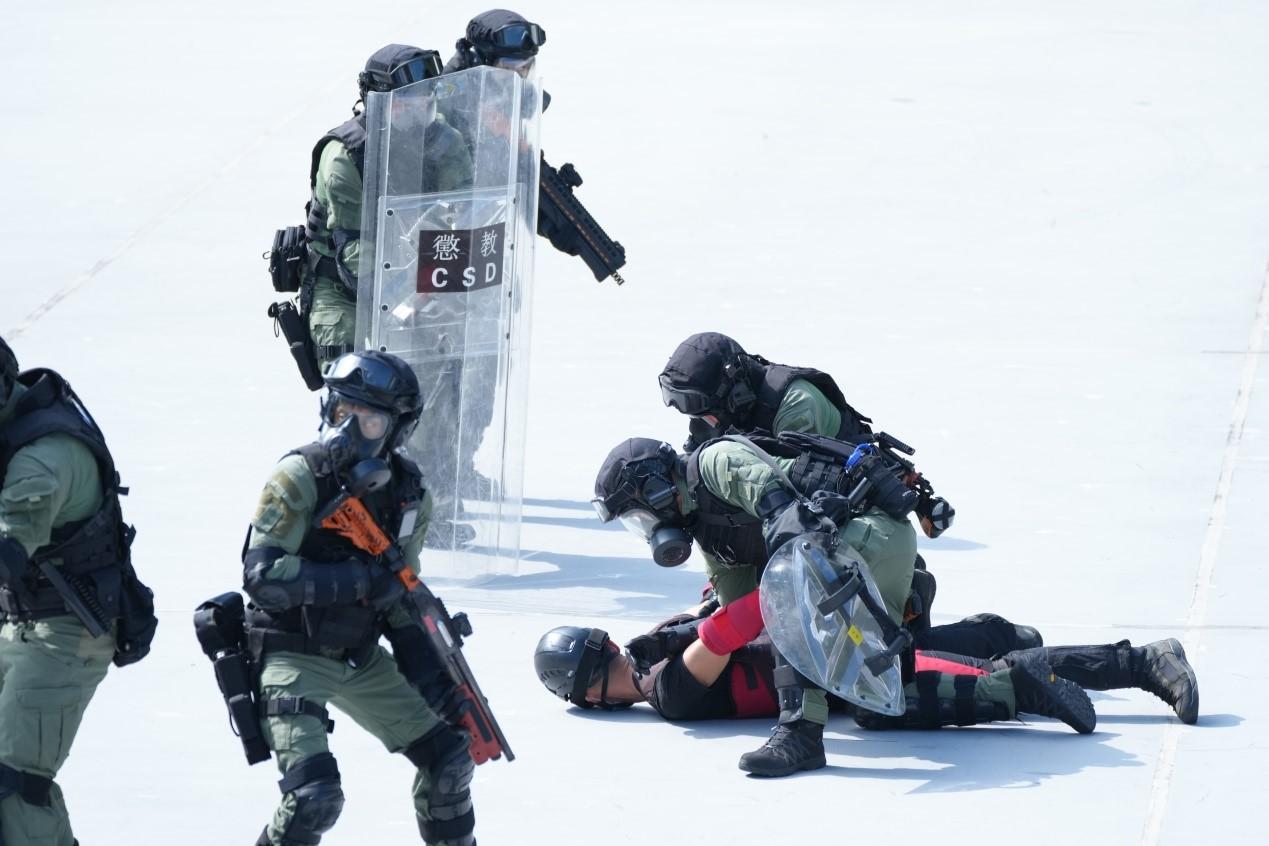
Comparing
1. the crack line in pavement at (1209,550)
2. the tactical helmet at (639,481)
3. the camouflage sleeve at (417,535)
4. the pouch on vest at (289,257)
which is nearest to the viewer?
the camouflage sleeve at (417,535)

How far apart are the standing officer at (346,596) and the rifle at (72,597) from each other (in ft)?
1.40

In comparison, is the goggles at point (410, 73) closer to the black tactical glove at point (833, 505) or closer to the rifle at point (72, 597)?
the black tactical glove at point (833, 505)

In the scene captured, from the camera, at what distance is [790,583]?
7035 millimetres

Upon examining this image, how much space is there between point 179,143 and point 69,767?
9.54 metres

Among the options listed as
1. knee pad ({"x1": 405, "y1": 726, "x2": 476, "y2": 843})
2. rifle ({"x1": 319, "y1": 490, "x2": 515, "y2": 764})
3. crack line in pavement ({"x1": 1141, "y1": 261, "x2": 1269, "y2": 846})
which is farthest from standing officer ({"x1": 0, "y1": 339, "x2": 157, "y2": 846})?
crack line in pavement ({"x1": 1141, "y1": 261, "x2": 1269, "y2": 846})

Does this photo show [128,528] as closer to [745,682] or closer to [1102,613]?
[745,682]

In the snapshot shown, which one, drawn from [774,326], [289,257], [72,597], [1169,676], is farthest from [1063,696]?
[774,326]

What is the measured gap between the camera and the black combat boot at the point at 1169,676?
739 cm

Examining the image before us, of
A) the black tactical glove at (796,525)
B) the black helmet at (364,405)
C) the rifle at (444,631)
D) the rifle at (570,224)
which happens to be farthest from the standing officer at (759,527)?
the rifle at (570,224)

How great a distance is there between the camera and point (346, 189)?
9.19m

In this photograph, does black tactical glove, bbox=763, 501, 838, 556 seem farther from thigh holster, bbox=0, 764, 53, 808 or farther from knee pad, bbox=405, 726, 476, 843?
thigh holster, bbox=0, 764, 53, 808

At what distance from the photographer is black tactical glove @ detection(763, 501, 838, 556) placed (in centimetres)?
699

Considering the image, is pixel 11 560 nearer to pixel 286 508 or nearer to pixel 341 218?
pixel 286 508

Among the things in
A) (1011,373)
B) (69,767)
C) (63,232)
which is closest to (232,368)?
(63,232)
